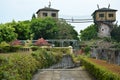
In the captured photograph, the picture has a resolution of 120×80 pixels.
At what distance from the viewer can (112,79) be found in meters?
12.5

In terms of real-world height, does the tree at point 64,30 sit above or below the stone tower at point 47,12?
below

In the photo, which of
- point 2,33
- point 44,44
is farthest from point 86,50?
point 2,33

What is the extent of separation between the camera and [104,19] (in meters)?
94.0

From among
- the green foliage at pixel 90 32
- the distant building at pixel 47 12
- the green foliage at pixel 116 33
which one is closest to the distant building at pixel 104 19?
the green foliage at pixel 90 32

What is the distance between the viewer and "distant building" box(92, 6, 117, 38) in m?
90.4

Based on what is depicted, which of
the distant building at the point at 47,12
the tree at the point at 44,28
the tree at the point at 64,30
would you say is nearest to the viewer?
the tree at the point at 44,28

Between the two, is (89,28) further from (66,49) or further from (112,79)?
(112,79)

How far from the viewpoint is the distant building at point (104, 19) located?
90394 mm

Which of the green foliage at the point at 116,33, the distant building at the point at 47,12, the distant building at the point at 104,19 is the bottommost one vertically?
the green foliage at the point at 116,33

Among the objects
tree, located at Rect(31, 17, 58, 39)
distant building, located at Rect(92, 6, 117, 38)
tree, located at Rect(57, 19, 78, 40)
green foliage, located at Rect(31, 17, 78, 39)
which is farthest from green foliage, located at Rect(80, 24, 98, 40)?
tree, located at Rect(31, 17, 58, 39)

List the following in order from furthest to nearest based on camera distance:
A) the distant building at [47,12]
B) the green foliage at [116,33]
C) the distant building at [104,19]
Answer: the distant building at [47,12] → the distant building at [104,19] → the green foliage at [116,33]

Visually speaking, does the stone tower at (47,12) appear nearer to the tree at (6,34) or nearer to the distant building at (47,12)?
the distant building at (47,12)

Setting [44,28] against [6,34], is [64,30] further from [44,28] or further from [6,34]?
[6,34]

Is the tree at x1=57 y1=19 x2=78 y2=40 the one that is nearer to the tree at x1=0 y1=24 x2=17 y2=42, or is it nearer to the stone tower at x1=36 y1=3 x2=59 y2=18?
the stone tower at x1=36 y1=3 x2=59 y2=18
